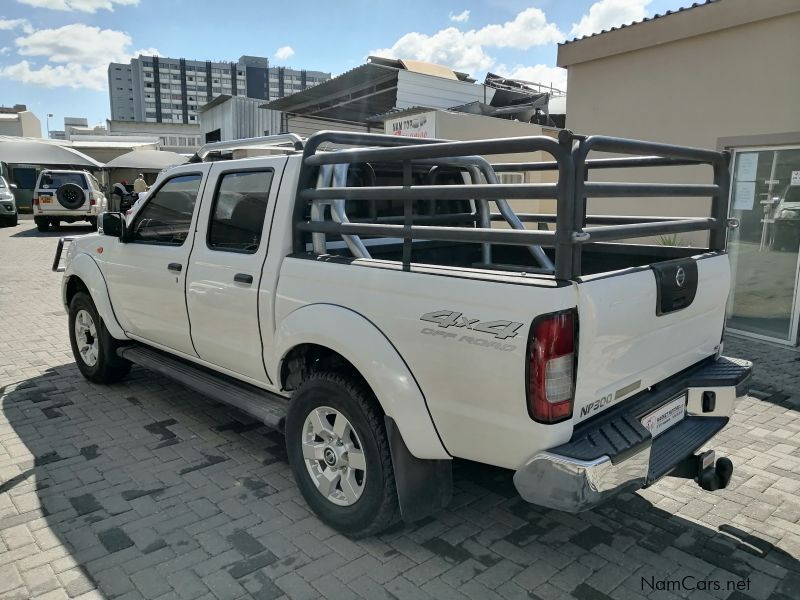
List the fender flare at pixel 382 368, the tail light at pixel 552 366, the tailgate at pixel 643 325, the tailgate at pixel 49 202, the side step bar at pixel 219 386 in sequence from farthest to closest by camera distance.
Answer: the tailgate at pixel 49 202, the side step bar at pixel 219 386, the fender flare at pixel 382 368, the tailgate at pixel 643 325, the tail light at pixel 552 366

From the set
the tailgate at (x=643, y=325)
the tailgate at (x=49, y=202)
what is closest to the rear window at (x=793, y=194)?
the tailgate at (x=643, y=325)

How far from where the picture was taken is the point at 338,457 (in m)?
3.05

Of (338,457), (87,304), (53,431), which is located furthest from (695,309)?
(87,304)

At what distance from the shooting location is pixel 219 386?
3.91 metres

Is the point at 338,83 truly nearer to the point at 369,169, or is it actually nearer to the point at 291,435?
the point at 369,169

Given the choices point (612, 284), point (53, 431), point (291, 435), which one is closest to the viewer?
point (612, 284)

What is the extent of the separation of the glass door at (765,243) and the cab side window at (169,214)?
6.19 meters

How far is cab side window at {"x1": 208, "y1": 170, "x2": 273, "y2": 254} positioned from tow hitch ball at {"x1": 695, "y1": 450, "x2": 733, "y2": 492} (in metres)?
2.63

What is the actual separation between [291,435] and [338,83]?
43.4ft

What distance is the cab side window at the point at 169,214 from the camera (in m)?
4.19

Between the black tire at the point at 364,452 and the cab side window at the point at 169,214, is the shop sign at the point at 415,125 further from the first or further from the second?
the black tire at the point at 364,452

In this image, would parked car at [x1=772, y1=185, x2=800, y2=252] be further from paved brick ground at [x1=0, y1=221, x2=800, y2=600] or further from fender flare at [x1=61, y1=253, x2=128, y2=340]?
fender flare at [x1=61, y1=253, x2=128, y2=340]

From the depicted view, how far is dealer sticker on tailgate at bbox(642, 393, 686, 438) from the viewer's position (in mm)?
2846

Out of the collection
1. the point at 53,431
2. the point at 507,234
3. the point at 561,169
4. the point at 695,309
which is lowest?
the point at 53,431
